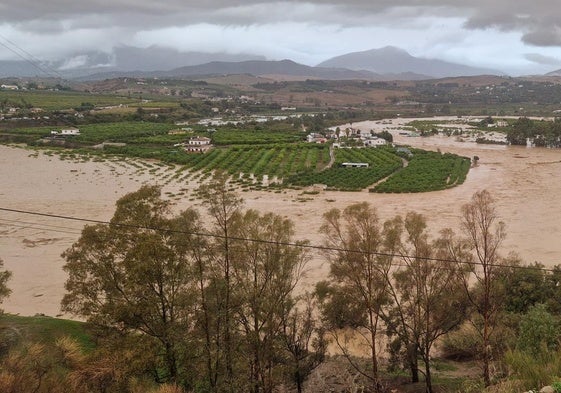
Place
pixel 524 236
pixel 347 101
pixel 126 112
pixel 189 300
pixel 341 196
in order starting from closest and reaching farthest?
pixel 189 300, pixel 524 236, pixel 341 196, pixel 126 112, pixel 347 101

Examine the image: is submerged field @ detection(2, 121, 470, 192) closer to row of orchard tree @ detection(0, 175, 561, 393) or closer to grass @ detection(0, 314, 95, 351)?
grass @ detection(0, 314, 95, 351)

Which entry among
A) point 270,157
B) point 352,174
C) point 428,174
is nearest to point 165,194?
point 352,174

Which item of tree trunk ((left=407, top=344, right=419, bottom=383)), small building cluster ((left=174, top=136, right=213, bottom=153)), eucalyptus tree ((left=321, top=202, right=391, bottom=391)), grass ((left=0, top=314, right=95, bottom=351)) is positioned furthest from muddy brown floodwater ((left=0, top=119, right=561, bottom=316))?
eucalyptus tree ((left=321, top=202, right=391, bottom=391))

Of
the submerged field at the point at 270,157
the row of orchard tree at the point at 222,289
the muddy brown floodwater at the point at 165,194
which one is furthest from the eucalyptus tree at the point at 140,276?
the submerged field at the point at 270,157

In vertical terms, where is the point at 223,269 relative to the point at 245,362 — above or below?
above

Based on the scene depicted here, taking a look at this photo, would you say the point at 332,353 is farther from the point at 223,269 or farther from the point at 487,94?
the point at 487,94

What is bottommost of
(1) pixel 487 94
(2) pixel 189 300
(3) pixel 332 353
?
(3) pixel 332 353


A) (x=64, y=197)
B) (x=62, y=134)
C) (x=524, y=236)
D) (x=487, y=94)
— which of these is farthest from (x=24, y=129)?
(x=487, y=94)
